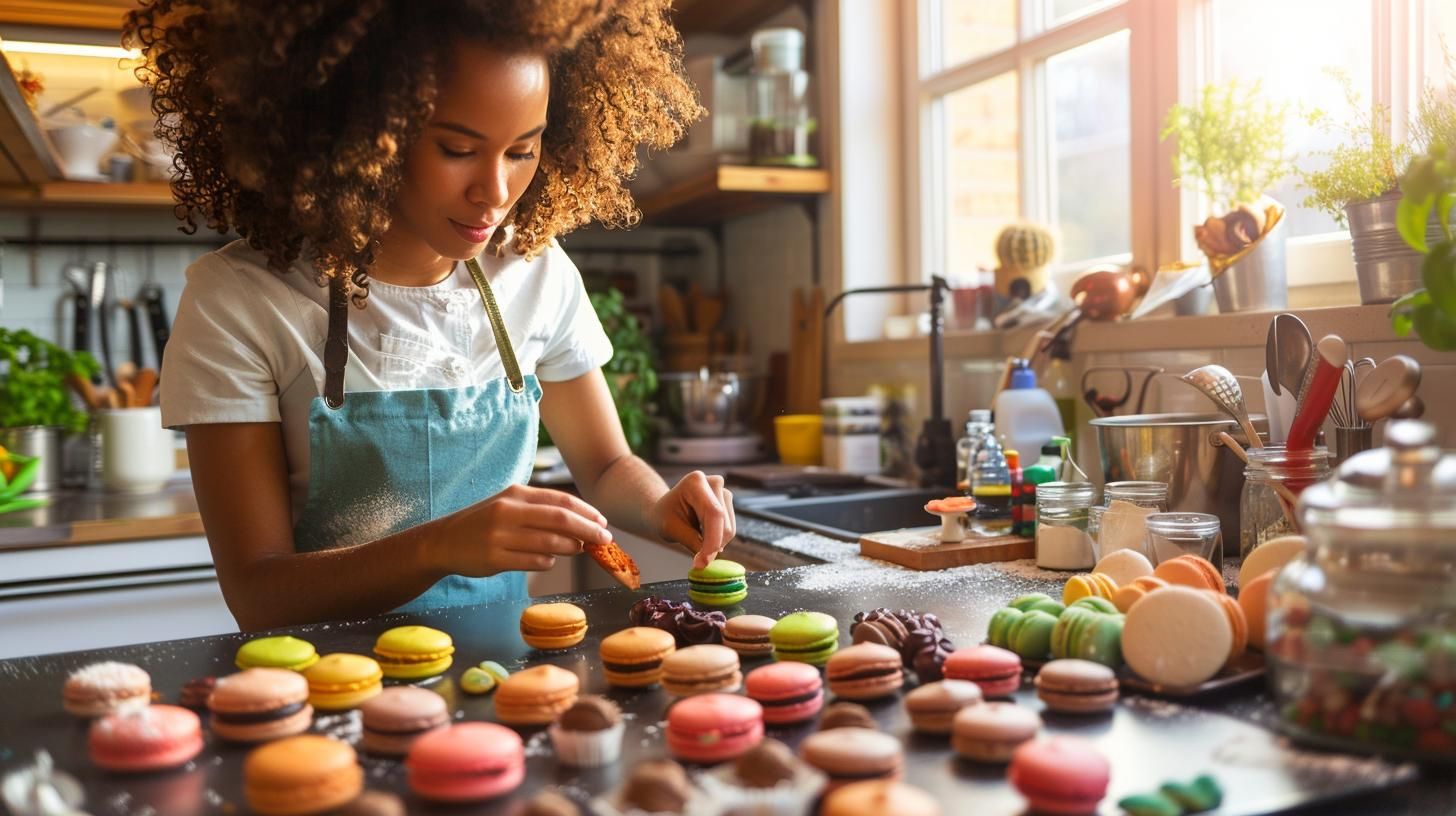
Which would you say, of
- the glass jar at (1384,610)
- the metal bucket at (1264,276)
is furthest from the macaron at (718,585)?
the metal bucket at (1264,276)

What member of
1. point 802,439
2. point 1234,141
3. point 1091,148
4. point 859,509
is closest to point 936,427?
point 859,509

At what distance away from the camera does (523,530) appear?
1.13m

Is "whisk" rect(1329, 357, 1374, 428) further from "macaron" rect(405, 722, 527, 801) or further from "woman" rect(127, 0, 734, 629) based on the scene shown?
"macaron" rect(405, 722, 527, 801)

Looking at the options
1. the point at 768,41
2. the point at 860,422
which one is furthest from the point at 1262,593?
the point at 768,41

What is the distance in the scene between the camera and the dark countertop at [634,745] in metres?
0.73

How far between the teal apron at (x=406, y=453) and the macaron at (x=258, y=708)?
0.51m

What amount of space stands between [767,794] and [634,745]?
19 centimetres

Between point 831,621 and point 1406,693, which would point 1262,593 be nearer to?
point 1406,693

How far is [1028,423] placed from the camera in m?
2.00

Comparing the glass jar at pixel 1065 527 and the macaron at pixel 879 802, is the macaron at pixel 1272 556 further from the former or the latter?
the macaron at pixel 879 802

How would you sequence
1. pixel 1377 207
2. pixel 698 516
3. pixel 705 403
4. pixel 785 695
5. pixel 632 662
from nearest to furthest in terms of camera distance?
pixel 785 695 → pixel 632 662 → pixel 698 516 → pixel 1377 207 → pixel 705 403

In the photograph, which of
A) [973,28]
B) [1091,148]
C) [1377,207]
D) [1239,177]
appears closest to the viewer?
[1377,207]

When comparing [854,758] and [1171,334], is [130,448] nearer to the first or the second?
[1171,334]

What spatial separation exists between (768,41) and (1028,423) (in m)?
1.38
